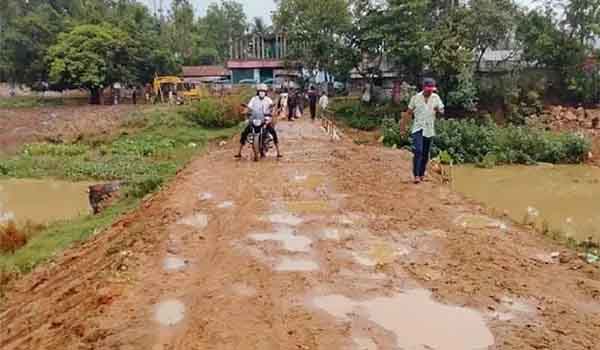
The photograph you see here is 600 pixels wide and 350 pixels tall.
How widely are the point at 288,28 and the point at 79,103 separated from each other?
16.2 metres

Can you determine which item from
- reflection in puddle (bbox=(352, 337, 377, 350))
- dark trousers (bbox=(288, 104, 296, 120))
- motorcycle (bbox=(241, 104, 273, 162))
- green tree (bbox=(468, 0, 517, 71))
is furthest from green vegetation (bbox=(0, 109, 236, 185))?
reflection in puddle (bbox=(352, 337, 377, 350))

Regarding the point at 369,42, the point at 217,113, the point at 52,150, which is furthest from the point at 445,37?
the point at 52,150

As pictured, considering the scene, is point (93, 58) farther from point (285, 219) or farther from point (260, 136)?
point (285, 219)

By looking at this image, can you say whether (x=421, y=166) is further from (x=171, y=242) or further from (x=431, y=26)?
(x=431, y=26)

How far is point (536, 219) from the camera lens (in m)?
13.5

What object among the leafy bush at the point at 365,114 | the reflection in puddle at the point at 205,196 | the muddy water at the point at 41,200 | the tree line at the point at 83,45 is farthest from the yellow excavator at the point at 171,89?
the reflection in puddle at the point at 205,196

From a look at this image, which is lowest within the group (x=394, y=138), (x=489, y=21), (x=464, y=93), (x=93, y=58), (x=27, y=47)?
(x=394, y=138)

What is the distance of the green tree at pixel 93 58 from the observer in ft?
116

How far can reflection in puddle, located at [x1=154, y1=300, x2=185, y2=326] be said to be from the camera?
4332 millimetres

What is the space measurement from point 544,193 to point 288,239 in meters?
13.9

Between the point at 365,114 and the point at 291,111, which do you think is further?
the point at 365,114

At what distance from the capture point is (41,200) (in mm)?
17453

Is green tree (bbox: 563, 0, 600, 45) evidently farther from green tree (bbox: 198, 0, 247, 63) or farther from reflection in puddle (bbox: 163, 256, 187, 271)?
green tree (bbox: 198, 0, 247, 63)

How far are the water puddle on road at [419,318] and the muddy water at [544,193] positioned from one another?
7.27 m
